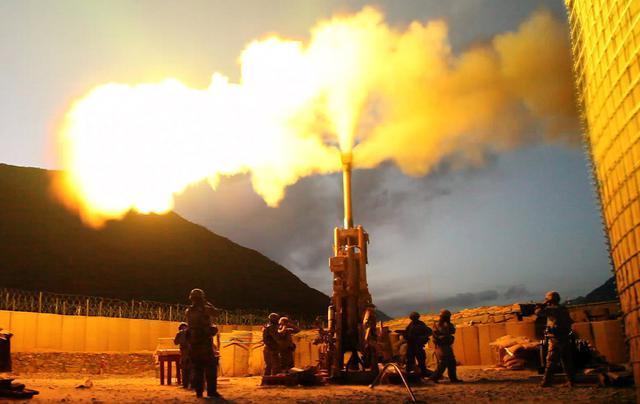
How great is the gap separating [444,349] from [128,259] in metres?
64.5

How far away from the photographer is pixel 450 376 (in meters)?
14.2

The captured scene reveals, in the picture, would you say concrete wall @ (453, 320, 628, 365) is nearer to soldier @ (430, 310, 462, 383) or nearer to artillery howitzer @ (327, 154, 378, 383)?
soldier @ (430, 310, 462, 383)

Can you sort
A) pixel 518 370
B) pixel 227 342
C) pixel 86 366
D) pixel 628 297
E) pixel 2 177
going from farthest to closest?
1. pixel 2 177
2. pixel 86 366
3. pixel 227 342
4. pixel 518 370
5. pixel 628 297

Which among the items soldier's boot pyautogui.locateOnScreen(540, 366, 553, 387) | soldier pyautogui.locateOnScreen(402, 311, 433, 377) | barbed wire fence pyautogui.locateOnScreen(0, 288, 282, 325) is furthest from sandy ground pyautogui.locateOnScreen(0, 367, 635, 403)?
barbed wire fence pyautogui.locateOnScreen(0, 288, 282, 325)

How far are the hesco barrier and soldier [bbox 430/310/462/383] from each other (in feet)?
12.8

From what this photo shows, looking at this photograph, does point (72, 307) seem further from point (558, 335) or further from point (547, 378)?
point (558, 335)

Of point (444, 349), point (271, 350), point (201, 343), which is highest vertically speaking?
point (201, 343)

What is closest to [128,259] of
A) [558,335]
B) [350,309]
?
[350,309]

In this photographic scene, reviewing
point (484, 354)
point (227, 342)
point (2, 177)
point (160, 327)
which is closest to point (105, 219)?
point (2, 177)

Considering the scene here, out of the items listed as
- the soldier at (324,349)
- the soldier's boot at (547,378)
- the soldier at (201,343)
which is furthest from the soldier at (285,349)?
Result: the soldier's boot at (547,378)

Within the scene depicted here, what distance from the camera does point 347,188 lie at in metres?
16.6

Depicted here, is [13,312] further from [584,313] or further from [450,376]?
[584,313]

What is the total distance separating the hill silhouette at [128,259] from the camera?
6462 centimetres

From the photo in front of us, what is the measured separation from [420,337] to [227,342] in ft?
31.6
